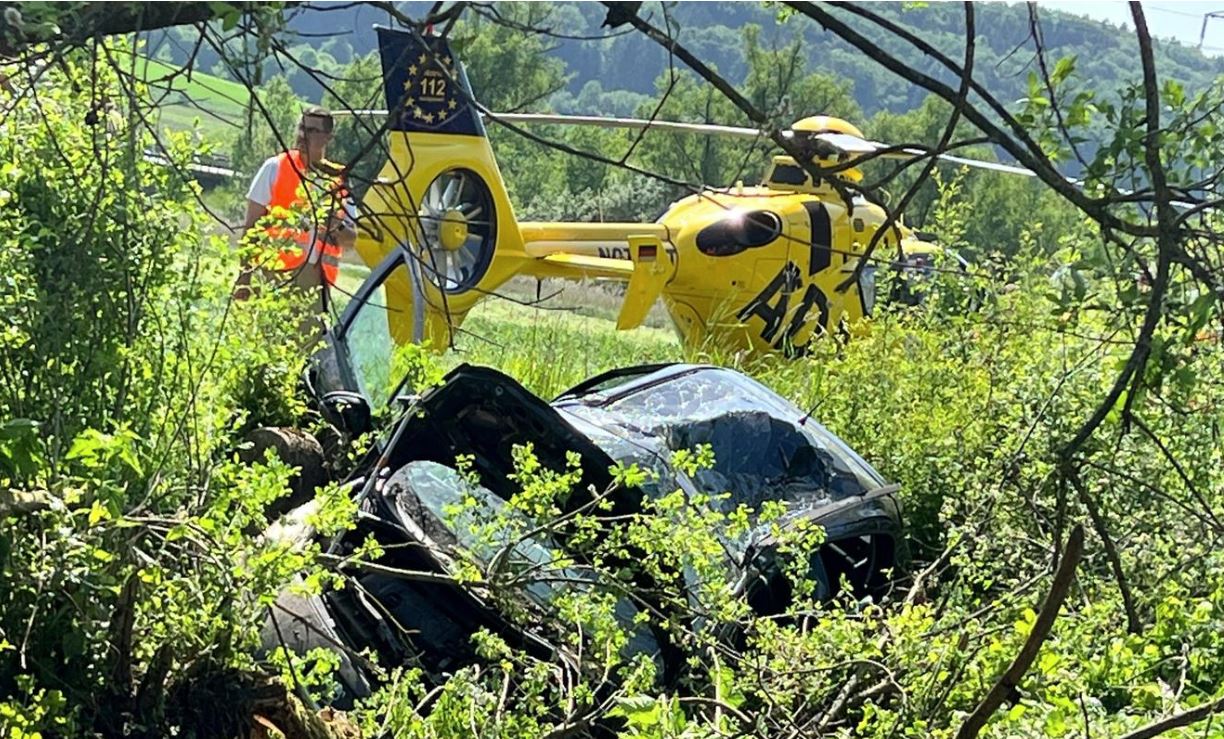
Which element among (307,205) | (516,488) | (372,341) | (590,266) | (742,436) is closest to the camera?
(516,488)

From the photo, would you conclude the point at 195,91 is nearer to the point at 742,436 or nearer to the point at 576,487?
the point at 576,487

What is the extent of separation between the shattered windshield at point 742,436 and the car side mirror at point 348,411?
98 cm

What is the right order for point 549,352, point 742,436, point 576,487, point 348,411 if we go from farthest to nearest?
point 549,352 → point 348,411 → point 742,436 → point 576,487

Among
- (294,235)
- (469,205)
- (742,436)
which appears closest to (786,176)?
(469,205)

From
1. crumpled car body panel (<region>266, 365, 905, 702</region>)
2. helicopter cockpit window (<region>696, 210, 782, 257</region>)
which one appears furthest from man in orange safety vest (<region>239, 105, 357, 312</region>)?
helicopter cockpit window (<region>696, 210, 782, 257</region>)

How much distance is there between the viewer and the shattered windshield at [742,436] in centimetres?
554

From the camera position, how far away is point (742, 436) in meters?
5.77

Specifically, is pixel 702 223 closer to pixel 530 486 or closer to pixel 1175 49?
pixel 530 486

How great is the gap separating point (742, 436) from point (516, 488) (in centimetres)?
140

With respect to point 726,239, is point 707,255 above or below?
below

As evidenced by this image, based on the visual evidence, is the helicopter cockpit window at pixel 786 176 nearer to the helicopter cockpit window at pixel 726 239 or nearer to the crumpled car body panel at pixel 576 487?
the helicopter cockpit window at pixel 726 239

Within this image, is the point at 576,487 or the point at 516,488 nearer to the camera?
the point at 576,487

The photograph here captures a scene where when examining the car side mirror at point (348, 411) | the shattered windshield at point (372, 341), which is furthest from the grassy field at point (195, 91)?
the shattered windshield at point (372, 341)

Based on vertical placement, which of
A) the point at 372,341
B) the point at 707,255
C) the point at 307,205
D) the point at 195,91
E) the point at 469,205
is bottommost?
the point at 707,255
